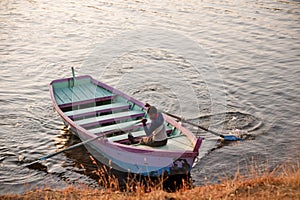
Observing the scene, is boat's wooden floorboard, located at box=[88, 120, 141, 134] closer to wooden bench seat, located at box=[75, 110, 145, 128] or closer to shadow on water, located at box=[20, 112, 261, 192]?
wooden bench seat, located at box=[75, 110, 145, 128]

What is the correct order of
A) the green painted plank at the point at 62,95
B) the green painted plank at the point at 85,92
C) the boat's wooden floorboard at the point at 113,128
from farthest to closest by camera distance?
the green painted plank at the point at 85,92 < the green painted plank at the point at 62,95 < the boat's wooden floorboard at the point at 113,128

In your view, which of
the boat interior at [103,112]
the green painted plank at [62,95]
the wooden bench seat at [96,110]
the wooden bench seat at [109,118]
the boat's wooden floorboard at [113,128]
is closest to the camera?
the boat interior at [103,112]

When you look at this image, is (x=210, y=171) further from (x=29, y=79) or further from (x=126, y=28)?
(x=126, y=28)

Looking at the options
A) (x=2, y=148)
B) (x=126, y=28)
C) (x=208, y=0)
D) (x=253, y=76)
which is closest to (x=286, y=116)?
(x=253, y=76)

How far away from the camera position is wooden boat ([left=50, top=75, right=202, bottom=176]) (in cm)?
1210

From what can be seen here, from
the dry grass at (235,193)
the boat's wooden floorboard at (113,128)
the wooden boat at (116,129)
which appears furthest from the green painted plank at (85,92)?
the dry grass at (235,193)

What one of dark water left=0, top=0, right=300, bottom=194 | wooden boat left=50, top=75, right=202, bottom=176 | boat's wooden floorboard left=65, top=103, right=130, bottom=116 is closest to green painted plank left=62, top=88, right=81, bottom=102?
wooden boat left=50, top=75, right=202, bottom=176

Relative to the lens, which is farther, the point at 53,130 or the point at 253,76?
the point at 253,76

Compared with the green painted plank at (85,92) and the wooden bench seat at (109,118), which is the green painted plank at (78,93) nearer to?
the green painted plank at (85,92)

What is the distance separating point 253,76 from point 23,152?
9.93 metres

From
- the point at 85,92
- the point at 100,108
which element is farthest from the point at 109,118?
the point at 85,92

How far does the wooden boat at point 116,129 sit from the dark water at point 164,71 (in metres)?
0.88

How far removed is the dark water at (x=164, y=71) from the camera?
563 inches

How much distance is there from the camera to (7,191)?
12.6m
